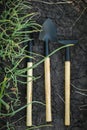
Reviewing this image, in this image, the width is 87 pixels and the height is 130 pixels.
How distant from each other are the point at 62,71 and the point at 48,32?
198mm

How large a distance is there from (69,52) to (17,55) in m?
0.25

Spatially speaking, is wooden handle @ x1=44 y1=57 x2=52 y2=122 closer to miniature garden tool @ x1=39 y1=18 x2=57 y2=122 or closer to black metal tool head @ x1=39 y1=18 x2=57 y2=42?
miniature garden tool @ x1=39 y1=18 x2=57 y2=122

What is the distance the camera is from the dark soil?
1765 millimetres

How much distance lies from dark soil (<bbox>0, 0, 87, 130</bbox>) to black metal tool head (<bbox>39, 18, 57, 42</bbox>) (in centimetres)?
4

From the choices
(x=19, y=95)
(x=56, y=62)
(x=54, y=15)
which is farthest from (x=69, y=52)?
(x=19, y=95)

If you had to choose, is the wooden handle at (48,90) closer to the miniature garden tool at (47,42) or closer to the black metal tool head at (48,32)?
the miniature garden tool at (47,42)

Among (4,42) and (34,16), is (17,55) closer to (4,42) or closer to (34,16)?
(4,42)

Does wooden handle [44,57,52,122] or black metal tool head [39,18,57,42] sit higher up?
black metal tool head [39,18,57,42]

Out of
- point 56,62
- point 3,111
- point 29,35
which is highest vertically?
point 29,35

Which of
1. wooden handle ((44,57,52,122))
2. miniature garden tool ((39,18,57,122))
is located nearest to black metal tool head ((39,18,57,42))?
miniature garden tool ((39,18,57,122))

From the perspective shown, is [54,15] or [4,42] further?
[54,15]

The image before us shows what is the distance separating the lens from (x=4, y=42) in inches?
67.0

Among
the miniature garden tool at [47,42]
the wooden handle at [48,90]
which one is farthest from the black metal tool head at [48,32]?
the wooden handle at [48,90]

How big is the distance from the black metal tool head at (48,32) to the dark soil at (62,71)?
0.12 ft
